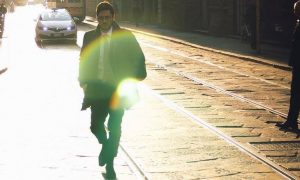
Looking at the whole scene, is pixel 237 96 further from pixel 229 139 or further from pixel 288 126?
pixel 229 139

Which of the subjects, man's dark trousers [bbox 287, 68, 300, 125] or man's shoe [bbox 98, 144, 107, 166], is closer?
man's shoe [bbox 98, 144, 107, 166]

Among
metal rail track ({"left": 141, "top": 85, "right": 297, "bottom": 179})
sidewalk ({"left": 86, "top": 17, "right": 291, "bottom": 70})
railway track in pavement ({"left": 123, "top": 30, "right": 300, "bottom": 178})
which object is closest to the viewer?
metal rail track ({"left": 141, "top": 85, "right": 297, "bottom": 179})

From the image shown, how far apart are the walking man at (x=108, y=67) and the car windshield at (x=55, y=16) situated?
65.5ft

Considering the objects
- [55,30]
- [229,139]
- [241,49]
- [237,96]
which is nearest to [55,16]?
[55,30]

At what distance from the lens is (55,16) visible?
1006 inches

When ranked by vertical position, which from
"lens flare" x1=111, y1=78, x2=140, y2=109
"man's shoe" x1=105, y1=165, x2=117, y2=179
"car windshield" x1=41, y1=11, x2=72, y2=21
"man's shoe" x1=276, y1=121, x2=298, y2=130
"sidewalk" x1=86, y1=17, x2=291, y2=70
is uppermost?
"lens flare" x1=111, y1=78, x2=140, y2=109

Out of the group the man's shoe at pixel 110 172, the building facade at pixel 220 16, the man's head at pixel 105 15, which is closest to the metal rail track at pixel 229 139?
the man's shoe at pixel 110 172

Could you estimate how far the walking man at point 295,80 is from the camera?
304 inches

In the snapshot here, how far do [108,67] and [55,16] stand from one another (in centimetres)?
2046

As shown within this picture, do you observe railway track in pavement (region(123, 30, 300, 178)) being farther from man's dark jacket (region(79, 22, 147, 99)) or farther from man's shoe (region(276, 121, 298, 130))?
man's dark jacket (region(79, 22, 147, 99))

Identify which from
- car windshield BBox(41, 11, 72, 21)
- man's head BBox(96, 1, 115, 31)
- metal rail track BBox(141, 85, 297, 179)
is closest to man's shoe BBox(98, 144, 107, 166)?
man's head BBox(96, 1, 115, 31)

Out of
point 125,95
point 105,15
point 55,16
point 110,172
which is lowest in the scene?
point 110,172

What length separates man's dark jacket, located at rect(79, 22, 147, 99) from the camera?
18.5 feet

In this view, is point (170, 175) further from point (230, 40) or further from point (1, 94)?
point (230, 40)
